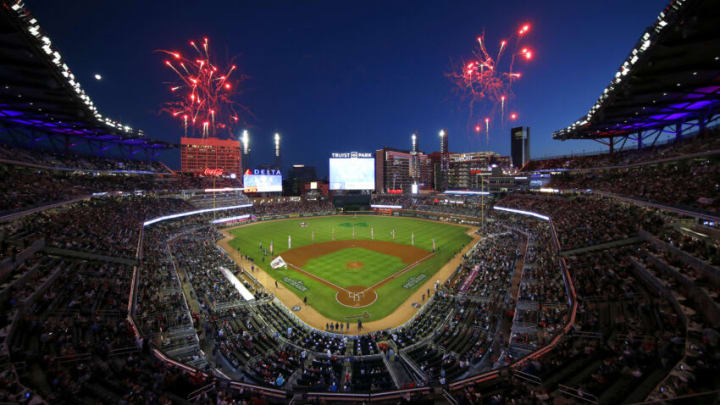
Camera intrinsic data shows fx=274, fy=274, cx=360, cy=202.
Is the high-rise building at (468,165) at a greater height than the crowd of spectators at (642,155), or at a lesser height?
greater

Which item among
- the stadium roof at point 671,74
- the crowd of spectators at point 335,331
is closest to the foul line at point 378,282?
the crowd of spectators at point 335,331

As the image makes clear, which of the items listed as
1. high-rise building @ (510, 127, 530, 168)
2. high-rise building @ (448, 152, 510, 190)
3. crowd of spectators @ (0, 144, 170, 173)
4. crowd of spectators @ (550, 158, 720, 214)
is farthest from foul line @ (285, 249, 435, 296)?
high-rise building @ (510, 127, 530, 168)

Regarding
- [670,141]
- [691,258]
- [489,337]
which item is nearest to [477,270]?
[489,337]

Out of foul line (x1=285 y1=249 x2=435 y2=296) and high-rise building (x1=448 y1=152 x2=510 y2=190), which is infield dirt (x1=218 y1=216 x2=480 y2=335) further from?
high-rise building (x1=448 y1=152 x2=510 y2=190)

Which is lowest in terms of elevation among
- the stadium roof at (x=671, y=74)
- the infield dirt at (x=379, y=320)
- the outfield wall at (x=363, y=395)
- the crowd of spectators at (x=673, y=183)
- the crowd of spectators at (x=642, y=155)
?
the infield dirt at (x=379, y=320)

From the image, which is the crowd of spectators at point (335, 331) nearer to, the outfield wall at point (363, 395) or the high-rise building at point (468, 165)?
the outfield wall at point (363, 395)

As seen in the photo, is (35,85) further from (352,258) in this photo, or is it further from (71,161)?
(352,258)
